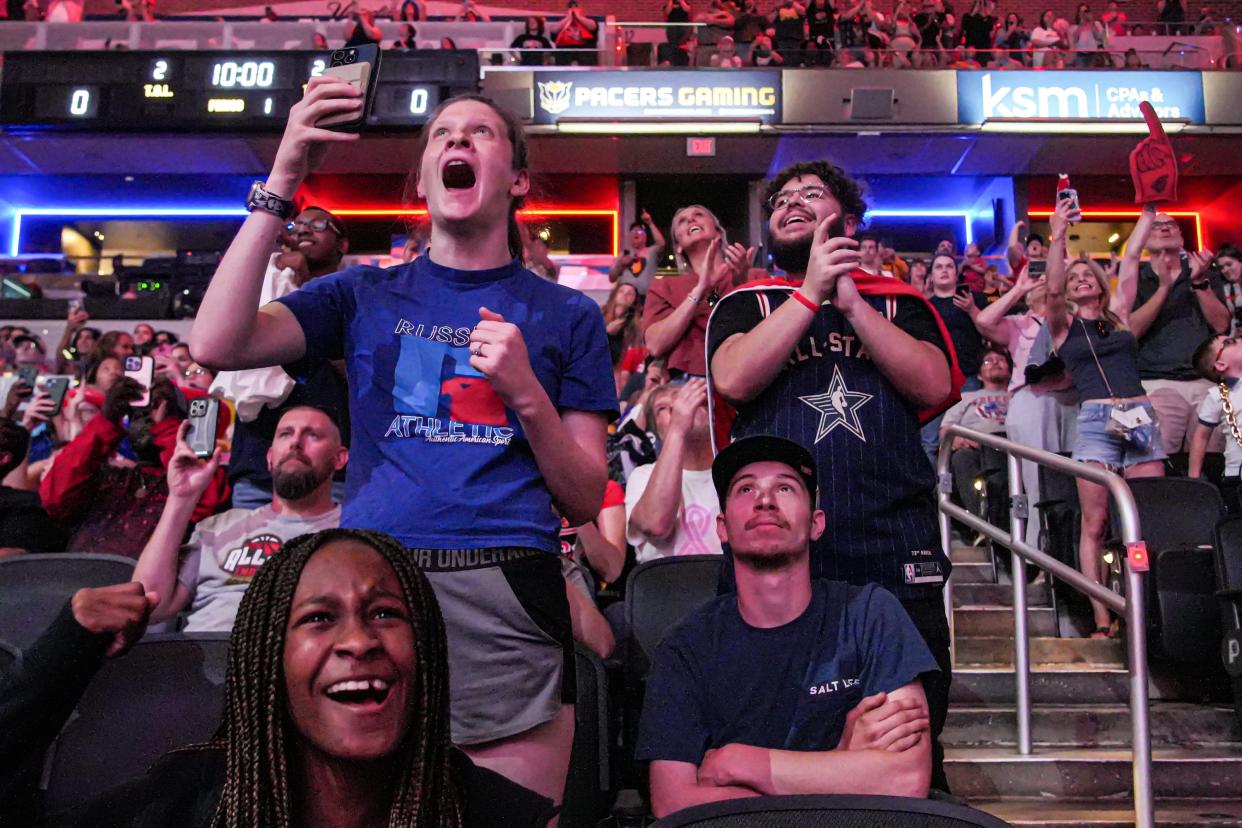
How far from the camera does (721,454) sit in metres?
2.33

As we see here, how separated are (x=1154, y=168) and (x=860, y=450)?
3368 mm

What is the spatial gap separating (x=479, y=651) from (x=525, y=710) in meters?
0.11

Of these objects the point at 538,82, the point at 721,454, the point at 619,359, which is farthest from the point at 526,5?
the point at 721,454

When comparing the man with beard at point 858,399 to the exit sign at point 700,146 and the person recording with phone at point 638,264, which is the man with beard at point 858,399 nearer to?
the person recording with phone at point 638,264

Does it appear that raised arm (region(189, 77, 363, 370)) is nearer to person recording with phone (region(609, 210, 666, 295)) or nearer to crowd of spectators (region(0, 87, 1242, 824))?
crowd of spectators (region(0, 87, 1242, 824))

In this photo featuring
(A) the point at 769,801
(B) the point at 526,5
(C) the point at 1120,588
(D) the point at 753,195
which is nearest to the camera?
(A) the point at 769,801

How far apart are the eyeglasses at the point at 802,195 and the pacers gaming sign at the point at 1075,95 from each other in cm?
1160

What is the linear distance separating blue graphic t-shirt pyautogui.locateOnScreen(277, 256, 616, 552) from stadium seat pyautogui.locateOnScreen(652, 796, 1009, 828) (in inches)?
Answer: 18.0

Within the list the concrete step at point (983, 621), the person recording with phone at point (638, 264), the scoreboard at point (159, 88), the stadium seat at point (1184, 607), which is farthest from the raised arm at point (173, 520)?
the scoreboard at point (159, 88)

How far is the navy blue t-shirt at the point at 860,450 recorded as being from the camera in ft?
7.23

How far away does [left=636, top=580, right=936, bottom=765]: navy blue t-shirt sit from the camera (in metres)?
2.12

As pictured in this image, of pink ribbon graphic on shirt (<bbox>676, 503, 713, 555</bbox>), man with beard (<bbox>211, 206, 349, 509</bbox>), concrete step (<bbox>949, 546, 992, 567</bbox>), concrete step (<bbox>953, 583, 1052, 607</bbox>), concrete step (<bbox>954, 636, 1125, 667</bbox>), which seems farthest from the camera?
concrete step (<bbox>949, 546, 992, 567</bbox>)

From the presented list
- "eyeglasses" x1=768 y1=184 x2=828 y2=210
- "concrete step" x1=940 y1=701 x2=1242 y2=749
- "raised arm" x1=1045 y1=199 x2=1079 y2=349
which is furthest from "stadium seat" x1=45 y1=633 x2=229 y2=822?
"raised arm" x1=1045 y1=199 x2=1079 y2=349

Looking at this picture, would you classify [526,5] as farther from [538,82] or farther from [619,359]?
[619,359]
